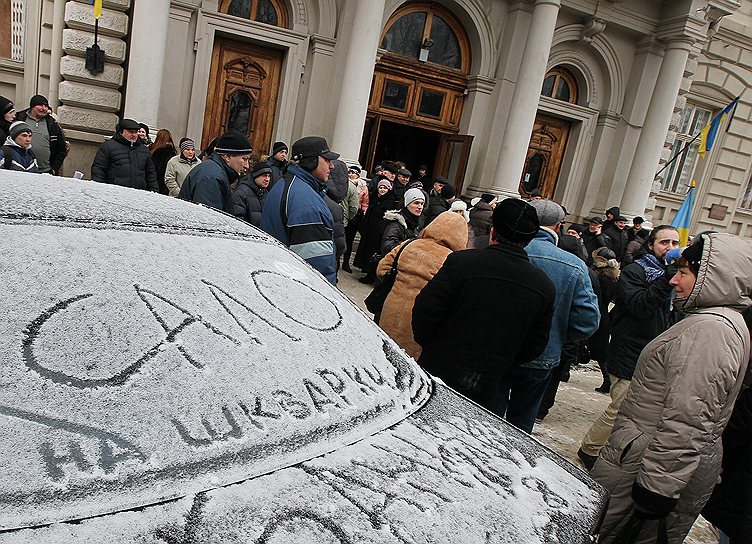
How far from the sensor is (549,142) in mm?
13250

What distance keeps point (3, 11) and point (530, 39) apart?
8.83 meters

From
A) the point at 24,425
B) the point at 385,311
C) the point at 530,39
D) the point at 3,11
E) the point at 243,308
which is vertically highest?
the point at 530,39

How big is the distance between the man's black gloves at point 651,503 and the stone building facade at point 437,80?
780 centimetres

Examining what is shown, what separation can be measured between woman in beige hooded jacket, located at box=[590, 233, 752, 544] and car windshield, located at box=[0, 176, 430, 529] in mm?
1123

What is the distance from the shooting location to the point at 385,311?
333cm

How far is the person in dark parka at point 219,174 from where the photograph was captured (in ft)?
12.4

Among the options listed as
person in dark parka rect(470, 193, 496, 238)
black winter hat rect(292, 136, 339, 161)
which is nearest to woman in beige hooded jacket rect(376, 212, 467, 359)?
black winter hat rect(292, 136, 339, 161)

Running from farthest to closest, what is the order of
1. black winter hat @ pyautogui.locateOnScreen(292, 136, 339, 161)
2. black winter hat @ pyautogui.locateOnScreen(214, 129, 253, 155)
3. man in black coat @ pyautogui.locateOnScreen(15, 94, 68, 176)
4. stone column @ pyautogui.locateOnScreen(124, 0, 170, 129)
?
stone column @ pyautogui.locateOnScreen(124, 0, 170, 129) < man in black coat @ pyautogui.locateOnScreen(15, 94, 68, 176) < black winter hat @ pyautogui.locateOnScreen(214, 129, 253, 155) < black winter hat @ pyautogui.locateOnScreen(292, 136, 339, 161)

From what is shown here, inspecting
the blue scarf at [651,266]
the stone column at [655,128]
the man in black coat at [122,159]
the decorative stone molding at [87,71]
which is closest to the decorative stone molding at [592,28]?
the stone column at [655,128]

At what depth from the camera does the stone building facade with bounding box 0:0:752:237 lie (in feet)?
28.5

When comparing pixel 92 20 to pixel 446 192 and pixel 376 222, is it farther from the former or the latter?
pixel 446 192

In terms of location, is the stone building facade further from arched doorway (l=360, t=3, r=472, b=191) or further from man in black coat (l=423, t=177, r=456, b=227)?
man in black coat (l=423, t=177, r=456, b=227)

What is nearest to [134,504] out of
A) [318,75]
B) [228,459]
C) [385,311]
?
[228,459]

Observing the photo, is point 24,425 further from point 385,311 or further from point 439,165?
point 439,165
